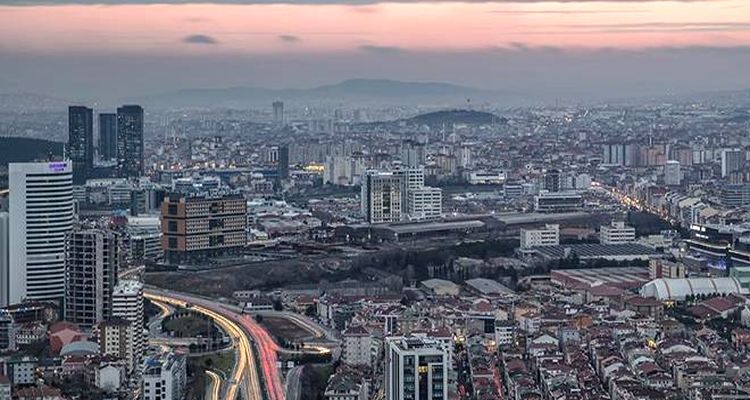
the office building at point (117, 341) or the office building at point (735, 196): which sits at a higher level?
the office building at point (735, 196)

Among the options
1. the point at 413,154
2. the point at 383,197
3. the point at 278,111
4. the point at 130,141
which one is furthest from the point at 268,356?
the point at 278,111

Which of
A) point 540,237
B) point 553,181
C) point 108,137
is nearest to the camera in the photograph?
point 540,237

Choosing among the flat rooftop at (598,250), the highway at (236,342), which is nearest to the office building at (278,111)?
the flat rooftop at (598,250)

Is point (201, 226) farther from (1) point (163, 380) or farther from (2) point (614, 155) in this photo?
(2) point (614, 155)

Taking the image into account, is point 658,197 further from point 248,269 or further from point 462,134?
point 462,134

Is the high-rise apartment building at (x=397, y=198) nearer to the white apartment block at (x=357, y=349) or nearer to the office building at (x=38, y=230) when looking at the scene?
the office building at (x=38, y=230)

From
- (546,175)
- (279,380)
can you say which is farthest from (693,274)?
(546,175)

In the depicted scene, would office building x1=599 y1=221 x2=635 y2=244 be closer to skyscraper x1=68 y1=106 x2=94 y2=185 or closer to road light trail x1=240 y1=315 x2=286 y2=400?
road light trail x1=240 y1=315 x2=286 y2=400
